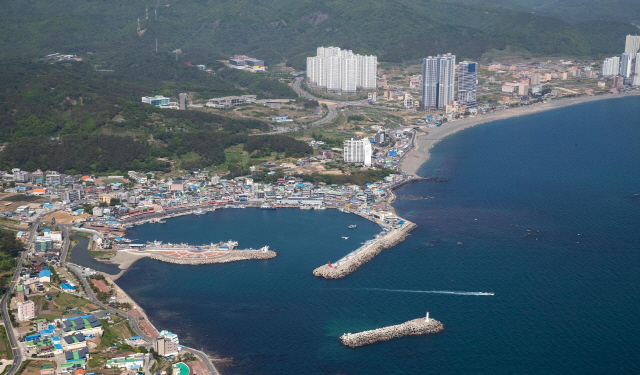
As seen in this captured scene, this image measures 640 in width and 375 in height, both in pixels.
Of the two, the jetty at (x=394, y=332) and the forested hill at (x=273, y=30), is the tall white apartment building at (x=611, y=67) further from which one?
the jetty at (x=394, y=332)

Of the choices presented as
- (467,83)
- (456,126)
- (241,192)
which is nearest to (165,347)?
(241,192)

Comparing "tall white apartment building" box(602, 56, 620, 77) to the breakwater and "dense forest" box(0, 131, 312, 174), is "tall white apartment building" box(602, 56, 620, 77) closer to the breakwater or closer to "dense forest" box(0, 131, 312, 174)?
"dense forest" box(0, 131, 312, 174)

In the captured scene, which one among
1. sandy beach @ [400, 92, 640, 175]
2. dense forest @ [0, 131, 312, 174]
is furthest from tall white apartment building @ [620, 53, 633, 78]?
dense forest @ [0, 131, 312, 174]

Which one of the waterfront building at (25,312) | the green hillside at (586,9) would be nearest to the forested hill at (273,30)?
the green hillside at (586,9)

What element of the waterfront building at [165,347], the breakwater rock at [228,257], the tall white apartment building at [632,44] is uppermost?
the tall white apartment building at [632,44]

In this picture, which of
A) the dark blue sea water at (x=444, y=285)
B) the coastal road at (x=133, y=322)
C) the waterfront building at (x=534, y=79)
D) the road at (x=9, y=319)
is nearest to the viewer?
the road at (x=9, y=319)

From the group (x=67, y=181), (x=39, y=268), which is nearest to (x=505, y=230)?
(x=39, y=268)

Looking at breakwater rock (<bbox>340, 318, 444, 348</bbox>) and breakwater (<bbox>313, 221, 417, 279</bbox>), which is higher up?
breakwater (<bbox>313, 221, 417, 279</bbox>)

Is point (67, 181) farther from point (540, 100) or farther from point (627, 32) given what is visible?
point (627, 32)
